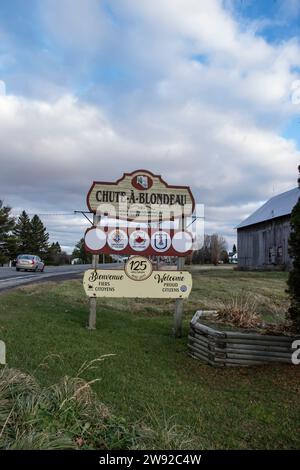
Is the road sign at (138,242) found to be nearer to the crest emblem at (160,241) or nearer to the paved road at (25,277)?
the crest emblem at (160,241)

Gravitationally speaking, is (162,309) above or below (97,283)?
below

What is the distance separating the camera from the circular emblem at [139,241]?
942cm

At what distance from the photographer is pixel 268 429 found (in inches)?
162

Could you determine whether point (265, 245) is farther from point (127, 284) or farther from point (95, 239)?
point (95, 239)

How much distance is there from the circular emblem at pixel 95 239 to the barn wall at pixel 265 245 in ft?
86.8

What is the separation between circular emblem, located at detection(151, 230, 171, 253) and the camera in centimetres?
945

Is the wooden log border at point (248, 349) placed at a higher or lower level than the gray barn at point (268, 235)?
lower

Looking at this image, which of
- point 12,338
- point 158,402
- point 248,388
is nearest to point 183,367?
point 248,388

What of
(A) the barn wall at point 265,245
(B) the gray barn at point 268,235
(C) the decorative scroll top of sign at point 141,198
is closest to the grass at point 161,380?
(C) the decorative scroll top of sign at point 141,198

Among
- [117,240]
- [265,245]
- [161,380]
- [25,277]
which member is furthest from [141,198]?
[265,245]

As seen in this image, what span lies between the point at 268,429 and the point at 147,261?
5584 mm

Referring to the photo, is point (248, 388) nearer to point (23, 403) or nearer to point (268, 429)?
point (268, 429)

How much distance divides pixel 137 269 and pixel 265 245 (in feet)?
106

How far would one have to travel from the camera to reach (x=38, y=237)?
9075 centimetres
